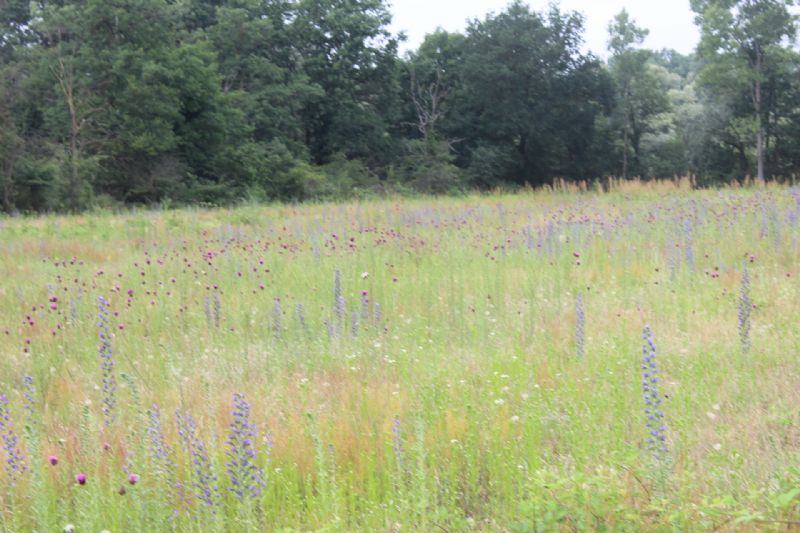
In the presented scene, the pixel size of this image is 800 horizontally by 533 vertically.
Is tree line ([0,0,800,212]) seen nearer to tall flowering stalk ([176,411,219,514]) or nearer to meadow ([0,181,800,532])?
meadow ([0,181,800,532])

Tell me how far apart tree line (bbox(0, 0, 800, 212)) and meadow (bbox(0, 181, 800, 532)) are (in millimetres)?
17480

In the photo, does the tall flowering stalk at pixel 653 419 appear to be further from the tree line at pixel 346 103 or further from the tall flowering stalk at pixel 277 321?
the tree line at pixel 346 103

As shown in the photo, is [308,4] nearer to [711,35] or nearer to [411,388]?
[711,35]

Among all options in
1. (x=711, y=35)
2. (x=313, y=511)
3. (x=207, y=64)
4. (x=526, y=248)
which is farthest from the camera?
(x=711, y=35)

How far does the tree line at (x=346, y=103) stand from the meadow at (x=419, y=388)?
57.3ft

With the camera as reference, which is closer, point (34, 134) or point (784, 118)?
point (34, 134)

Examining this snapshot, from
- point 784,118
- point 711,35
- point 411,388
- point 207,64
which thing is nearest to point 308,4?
point 207,64

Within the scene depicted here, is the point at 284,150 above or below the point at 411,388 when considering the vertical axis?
above

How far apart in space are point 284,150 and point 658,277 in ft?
85.6

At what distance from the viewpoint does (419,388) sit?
434cm

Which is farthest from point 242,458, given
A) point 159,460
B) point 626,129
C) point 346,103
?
point 626,129

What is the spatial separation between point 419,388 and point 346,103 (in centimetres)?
3266

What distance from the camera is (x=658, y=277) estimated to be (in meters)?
7.10

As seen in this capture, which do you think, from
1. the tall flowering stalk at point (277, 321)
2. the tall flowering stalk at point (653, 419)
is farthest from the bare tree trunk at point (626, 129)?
the tall flowering stalk at point (653, 419)
